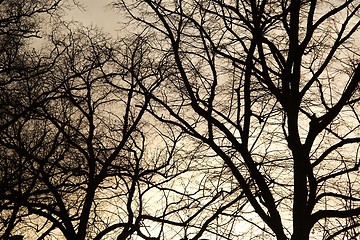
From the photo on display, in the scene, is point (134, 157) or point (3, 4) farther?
point (134, 157)

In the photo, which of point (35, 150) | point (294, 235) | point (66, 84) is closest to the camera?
point (294, 235)

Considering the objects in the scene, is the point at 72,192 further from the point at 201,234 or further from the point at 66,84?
the point at 201,234

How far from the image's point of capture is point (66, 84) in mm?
17891

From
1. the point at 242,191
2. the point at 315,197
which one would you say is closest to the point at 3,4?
the point at 242,191

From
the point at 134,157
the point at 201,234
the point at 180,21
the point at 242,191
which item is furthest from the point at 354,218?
the point at 134,157

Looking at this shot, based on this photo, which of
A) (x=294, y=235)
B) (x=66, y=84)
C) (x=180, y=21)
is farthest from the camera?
(x=66, y=84)

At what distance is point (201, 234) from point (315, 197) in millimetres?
3964

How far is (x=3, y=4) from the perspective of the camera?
1418cm

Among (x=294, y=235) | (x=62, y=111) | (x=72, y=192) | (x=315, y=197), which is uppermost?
(x=62, y=111)

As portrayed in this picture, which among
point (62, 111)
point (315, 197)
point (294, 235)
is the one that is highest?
point (62, 111)

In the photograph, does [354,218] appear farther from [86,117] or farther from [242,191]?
[86,117]

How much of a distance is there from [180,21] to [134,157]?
19.3 feet

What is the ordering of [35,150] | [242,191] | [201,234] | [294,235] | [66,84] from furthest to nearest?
[66,84]
[35,150]
[201,234]
[242,191]
[294,235]

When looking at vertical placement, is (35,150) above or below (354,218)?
above
